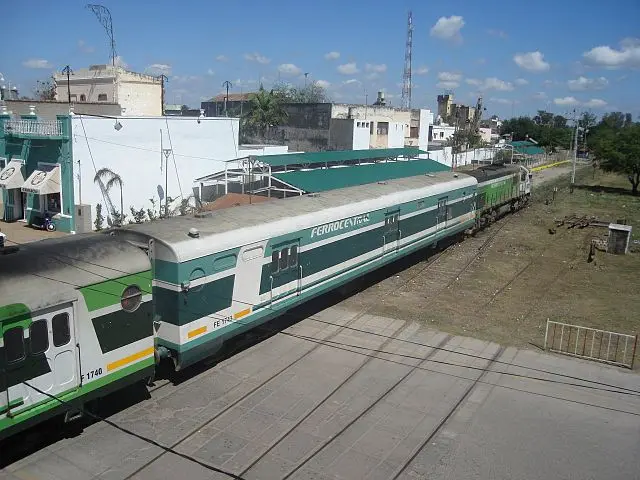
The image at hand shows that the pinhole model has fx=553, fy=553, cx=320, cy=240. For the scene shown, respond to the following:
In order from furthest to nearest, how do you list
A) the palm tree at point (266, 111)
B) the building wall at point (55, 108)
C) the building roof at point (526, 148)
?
the building roof at point (526, 148) < the palm tree at point (266, 111) < the building wall at point (55, 108)

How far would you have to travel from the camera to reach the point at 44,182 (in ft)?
Result: 83.5

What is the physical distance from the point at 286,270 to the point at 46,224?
1734 centimetres

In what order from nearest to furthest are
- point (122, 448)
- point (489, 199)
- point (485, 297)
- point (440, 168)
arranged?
point (122, 448) < point (485, 297) < point (489, 199) < point (440, 168)

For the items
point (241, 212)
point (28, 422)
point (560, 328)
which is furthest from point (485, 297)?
point (28, 422)

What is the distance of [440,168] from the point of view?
38.6m

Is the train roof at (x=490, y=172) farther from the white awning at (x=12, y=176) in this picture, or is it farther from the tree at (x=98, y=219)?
the white awning at (x=12, y=176)

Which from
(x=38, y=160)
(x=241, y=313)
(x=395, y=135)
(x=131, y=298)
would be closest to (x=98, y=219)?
(x=38, y=160)

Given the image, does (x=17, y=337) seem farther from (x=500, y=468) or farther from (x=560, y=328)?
(x=560, y=328)

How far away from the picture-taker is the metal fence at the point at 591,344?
14.2m

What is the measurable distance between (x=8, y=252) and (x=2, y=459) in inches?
132

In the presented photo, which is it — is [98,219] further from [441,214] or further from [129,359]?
[129,359]

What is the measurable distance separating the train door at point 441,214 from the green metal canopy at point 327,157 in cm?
796

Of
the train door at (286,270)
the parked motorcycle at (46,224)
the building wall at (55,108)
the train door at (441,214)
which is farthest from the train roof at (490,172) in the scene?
the parked motorcycle at (46,224)

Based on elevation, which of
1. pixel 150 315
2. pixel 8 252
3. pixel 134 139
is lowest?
pixel 150 315
